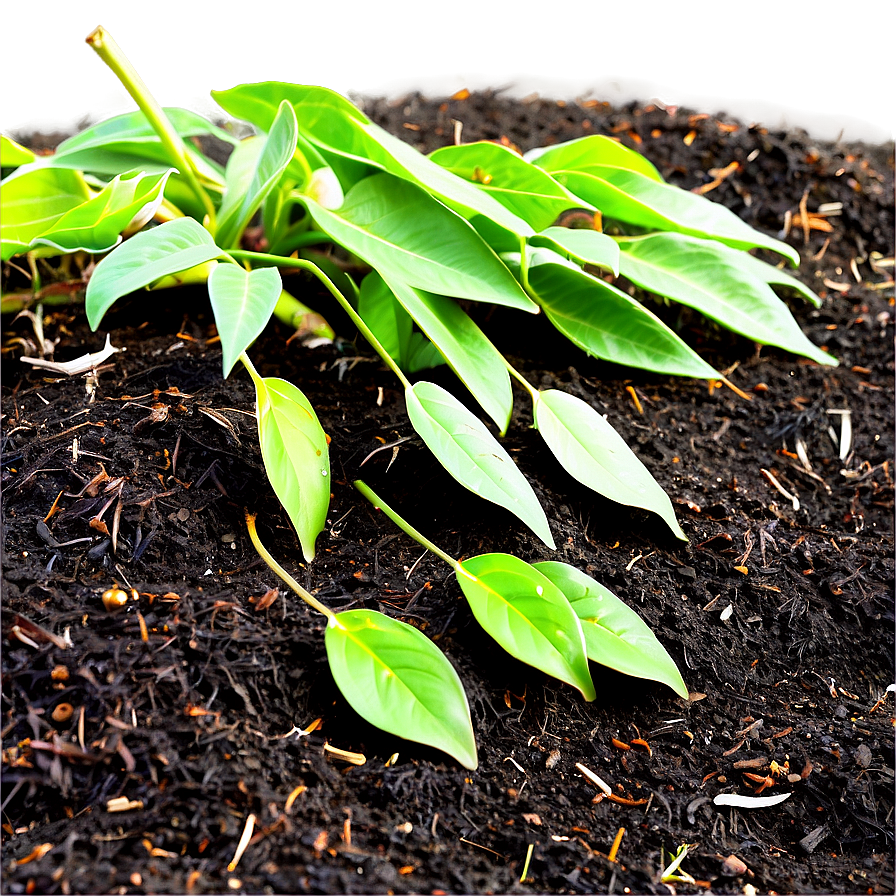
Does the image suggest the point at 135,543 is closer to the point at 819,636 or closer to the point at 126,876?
the point at 126,876

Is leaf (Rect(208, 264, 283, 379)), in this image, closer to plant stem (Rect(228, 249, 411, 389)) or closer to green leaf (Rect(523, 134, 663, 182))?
plant stem (Rect(228, 249, 411, 389))

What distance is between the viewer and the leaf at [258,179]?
87 centimetres

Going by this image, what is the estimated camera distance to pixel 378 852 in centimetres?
59

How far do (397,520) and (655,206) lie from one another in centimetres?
69

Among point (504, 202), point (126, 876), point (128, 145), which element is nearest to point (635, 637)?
point (126, 876)

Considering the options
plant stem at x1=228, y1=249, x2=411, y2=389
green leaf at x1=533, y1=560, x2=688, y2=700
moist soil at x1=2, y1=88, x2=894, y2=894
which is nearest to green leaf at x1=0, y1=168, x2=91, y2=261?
moist soil at x1=2, y1=88, x2=894, y2=894

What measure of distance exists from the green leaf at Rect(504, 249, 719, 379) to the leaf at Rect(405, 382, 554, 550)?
312mm

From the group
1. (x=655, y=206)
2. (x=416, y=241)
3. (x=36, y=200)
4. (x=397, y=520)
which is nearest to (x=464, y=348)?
(x=416, y=241)

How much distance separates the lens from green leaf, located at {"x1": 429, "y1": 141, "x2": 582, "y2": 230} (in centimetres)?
103

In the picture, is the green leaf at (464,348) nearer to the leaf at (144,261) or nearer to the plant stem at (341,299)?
the plant stem at (341,299)

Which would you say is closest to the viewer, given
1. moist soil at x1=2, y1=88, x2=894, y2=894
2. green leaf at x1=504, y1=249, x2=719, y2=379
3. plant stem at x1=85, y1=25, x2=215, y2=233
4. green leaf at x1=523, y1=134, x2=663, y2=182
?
moist soil at x1=2, y1=88, x2=894, y2=894

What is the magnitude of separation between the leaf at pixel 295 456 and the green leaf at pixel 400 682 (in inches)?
4.6

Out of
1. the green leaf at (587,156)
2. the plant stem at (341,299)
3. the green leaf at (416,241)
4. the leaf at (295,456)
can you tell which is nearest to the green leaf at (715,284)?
the green leaf at (587,156)

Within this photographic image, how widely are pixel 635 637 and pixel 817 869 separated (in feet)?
0.78
